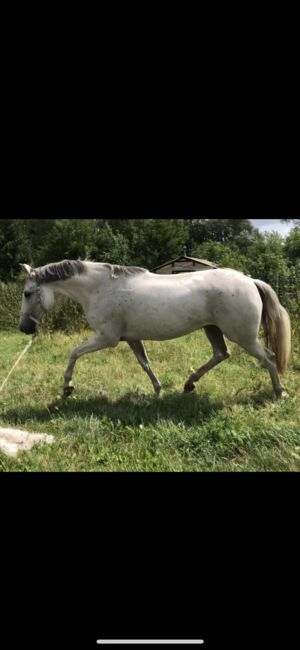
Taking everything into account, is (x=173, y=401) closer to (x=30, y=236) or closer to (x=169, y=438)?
(x=169, y=438)

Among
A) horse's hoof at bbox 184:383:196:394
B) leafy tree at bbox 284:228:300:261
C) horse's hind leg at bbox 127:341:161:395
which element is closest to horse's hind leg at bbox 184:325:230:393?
horse's hoof at bbox 184:383:196:394

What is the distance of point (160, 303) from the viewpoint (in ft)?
12.8

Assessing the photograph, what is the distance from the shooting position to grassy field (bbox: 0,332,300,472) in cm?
291

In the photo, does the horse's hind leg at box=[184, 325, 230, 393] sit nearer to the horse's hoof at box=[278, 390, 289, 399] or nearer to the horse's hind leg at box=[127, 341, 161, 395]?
the horse's hind leg at box=[127, 341, 161, 395]

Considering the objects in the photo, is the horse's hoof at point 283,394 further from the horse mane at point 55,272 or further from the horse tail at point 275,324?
the horse mane at point 55,272

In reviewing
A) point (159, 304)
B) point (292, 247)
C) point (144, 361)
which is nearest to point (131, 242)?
→ point (292, 247)

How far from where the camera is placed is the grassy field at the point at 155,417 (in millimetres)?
2914

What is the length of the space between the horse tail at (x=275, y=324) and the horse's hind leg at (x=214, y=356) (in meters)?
0.55

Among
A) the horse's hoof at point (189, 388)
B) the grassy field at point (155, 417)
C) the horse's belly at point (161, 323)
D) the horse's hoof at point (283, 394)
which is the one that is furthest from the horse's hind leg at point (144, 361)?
the horse's hoof at point (283, 394)

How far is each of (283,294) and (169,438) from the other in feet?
16.0

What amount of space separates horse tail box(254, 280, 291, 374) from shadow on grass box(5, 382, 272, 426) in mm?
502

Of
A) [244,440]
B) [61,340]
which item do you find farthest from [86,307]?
[61,340]

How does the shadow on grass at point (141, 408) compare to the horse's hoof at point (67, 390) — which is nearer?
the shadow on grass at point (141, 408)
